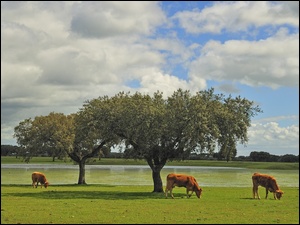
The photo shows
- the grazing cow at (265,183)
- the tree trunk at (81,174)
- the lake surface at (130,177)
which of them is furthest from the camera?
the lake surface at (130,177)

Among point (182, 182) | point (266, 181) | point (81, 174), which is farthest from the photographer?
point (81, 174)

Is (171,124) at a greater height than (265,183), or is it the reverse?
(171,124)

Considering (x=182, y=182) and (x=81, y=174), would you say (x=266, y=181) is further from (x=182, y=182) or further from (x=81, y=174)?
(x=81, y=174)

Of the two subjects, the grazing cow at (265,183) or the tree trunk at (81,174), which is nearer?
the grazing cow at (265,183)

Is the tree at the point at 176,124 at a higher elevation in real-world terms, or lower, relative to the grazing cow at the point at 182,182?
higher

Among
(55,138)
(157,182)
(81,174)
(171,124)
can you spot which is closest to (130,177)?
(81,174)

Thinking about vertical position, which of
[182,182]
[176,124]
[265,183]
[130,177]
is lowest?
[130,177]

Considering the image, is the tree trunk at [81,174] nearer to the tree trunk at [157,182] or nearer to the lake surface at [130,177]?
the lake surface at [130,177]

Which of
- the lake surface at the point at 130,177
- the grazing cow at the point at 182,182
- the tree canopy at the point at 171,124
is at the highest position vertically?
the tree canopy at the point at 171,124

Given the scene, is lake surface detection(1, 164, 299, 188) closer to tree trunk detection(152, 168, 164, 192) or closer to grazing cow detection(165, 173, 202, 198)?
tree trunk detection(152, 168, 164, 192)

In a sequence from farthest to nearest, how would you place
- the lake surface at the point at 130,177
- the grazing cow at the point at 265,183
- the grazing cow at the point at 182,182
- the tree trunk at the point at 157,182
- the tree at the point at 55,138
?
the lake surface at the point at 130,177
the tree at the point at 55,138
the tree trunk at the point at 157,182
the grazing cow at the point at 182,182
the grazing cow at the point at 265,183

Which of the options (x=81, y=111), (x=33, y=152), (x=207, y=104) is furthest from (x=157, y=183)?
(x=33, y=152)

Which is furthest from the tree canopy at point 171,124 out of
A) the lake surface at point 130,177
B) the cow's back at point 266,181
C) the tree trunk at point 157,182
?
the lake surface at point 130,177

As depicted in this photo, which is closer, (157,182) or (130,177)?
(157,182)
